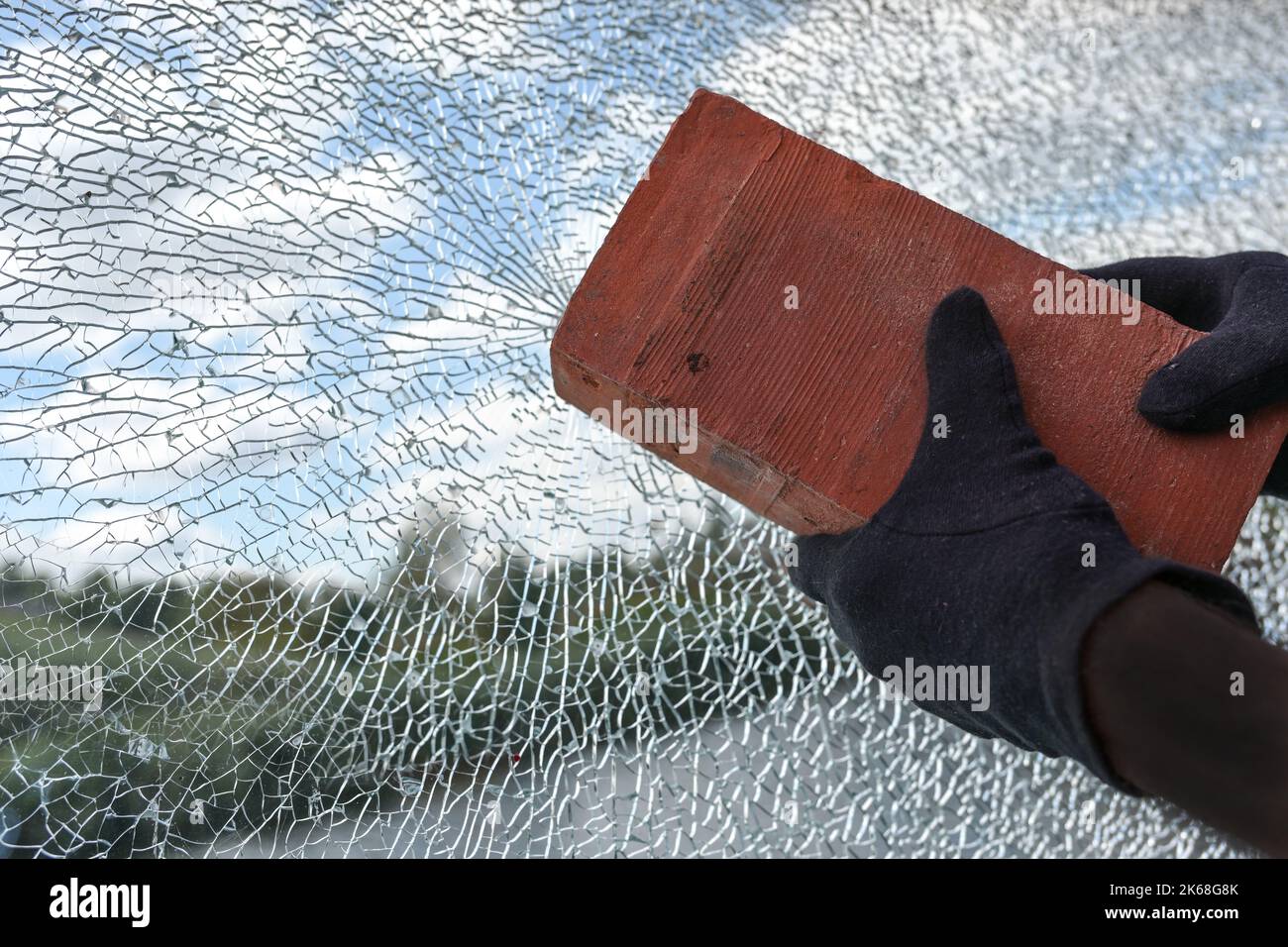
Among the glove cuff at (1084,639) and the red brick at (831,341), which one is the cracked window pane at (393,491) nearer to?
the red brick at (831,341)

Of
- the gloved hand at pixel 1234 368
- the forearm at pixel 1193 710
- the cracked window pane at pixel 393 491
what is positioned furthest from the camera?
the cracked window pane at pixel 393 491

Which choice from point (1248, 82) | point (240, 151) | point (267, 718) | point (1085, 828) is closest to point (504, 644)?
point (267, 718)

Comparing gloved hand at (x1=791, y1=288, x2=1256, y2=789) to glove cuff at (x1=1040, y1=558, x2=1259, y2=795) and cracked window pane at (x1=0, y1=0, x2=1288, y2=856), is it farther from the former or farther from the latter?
cracked window pane at (x1=0, y1=0, x2=1288, y2=856)

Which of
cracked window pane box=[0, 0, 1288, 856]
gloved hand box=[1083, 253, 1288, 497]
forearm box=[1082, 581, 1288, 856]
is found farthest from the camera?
cracked window pane box=[0, 0, 1288, 856]

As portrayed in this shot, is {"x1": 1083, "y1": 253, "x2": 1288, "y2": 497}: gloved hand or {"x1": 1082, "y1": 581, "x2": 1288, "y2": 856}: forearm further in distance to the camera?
{"x1": 1083, "y1": 253, "x2": 1288, "y2": 497}: gloved hand

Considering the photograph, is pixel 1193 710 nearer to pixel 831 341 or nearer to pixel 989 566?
pixel 989 566

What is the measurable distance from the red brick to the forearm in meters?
0.13

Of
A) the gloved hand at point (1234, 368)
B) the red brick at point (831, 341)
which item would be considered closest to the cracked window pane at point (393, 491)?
the red brick at point (831, 341)

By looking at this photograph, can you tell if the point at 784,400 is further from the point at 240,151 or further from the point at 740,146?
the point at 240,151

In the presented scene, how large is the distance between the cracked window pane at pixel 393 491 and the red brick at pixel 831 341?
0.21 m

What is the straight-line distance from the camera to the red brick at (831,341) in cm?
44

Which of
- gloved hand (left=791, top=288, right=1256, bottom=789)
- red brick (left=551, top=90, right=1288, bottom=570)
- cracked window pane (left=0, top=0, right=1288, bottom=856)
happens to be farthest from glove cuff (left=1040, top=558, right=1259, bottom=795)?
cracked window pane (left=0, top=0, right=1288, bottom=856)

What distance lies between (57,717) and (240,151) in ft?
1.29

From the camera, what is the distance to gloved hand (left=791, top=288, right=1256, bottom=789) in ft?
1.08
